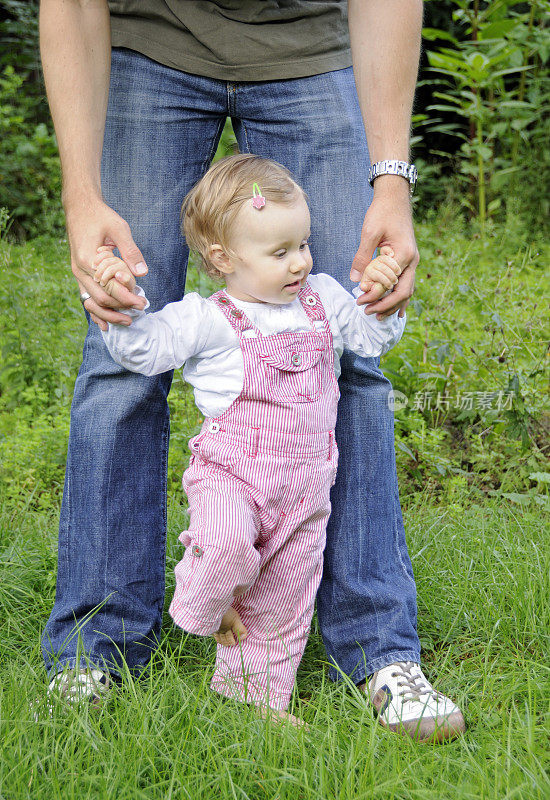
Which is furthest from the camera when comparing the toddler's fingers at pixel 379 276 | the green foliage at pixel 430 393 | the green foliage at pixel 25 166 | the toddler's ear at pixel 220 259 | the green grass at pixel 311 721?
the green foliage at pixel 25 166

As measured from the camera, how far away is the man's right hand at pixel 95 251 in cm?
153

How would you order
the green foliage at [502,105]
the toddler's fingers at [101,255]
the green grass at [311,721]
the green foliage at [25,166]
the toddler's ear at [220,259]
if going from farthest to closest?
the green foliage at [25,166] < the green foliage at [502,105] < the toddler's ear at [220,259] < the toddler's fingers at [101,255] < the green grass at [311,721]

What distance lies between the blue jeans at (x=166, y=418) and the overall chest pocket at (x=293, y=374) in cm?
18

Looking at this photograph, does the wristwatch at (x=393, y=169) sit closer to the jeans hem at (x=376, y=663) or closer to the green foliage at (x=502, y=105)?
the jeans hem at (x=376, y=663)

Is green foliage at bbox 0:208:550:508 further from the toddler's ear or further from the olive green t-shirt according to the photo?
the olive green t-shirt

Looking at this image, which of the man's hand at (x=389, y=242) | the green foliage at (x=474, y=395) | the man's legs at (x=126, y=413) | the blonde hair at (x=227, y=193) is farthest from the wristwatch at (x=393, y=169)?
the green foliage at (x=474, y=395)

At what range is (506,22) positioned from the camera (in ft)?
16.3

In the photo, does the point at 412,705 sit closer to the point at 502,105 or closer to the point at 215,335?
the point at 215,335

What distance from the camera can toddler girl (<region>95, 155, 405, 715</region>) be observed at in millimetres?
1648

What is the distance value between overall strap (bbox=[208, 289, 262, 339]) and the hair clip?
8.0 inches

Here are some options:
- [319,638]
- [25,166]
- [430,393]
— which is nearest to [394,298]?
[319,638]

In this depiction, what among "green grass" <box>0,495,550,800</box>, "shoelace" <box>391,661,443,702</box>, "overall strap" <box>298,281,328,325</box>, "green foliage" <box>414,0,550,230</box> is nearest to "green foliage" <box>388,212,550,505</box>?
"green grass" <box>0,495,550,800</box>

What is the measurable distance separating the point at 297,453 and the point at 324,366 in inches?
7.7

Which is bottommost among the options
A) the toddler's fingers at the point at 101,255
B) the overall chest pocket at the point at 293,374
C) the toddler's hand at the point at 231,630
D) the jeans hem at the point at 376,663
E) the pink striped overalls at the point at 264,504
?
the jeans hem at the point at 376,663
